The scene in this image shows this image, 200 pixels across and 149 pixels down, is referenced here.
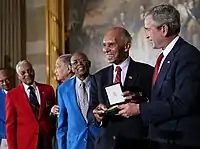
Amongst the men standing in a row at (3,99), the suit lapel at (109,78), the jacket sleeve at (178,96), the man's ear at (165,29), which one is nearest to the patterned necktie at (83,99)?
the suit lapel at (109,78)

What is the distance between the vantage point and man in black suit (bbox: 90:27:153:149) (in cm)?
385

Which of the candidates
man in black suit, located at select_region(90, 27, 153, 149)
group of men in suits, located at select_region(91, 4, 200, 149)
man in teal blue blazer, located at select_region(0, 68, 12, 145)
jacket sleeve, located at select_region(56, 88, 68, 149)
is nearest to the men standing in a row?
man in teal blue blazer, located at select_region(0, 68, 12, 145)

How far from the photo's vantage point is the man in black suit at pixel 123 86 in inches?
151

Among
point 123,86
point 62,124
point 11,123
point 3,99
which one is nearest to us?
point 123,86

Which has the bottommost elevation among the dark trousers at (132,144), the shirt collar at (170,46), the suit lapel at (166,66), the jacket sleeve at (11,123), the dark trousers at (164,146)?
the jacket sleeve at (11,123)

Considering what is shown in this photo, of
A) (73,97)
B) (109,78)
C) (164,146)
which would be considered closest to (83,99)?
(73,97)

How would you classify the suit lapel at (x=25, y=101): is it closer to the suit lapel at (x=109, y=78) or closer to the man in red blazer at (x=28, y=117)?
the man in red blazer at (x=28, y=117)

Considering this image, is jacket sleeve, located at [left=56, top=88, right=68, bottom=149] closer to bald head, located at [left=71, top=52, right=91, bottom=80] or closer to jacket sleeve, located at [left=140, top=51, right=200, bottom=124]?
bald head, located at [left=71, top=52, right=91, bottom=80]

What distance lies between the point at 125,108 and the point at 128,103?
0.05m

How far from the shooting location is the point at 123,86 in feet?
12.5

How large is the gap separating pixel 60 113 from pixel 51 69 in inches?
159

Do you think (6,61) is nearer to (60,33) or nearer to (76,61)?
(60,33)

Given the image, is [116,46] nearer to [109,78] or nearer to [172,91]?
[109,78]

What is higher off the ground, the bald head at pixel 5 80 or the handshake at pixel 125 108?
the handshake at pixel 125 108
